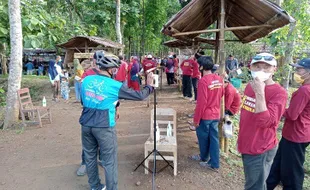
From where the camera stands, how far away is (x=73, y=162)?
15.4 feet

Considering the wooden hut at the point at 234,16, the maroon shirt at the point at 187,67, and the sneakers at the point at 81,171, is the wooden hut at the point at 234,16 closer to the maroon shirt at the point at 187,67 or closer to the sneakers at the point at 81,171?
the sneakers at the point at 81,171

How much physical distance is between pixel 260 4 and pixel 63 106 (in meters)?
8.03

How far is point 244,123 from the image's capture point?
2.58 metres

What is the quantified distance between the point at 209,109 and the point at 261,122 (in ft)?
6.45

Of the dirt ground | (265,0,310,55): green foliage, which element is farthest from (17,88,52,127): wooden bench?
(265,0,310,55): green foliage

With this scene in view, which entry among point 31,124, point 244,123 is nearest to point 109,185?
point 244,123

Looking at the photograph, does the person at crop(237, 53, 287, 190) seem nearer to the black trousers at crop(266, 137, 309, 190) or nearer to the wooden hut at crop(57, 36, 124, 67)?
the black trousers at crop(266, 137, 309, 190)

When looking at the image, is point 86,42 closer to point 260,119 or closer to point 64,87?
point 64,87

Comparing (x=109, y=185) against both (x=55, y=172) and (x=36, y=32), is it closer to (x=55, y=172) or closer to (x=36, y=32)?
(x=55, y=172)

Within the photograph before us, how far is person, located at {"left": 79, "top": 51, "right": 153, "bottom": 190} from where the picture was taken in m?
3.07

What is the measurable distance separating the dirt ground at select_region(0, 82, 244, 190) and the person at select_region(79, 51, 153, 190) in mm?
906

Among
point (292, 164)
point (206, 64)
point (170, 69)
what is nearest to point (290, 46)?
point (206, 64)

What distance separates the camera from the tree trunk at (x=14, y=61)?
6316 millimetres

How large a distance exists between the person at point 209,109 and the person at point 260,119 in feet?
5.14
